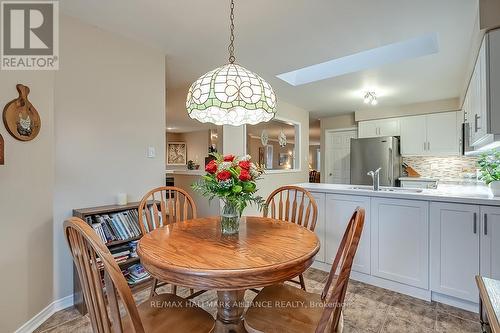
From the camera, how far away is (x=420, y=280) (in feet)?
7.24

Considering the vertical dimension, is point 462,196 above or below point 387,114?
→ below

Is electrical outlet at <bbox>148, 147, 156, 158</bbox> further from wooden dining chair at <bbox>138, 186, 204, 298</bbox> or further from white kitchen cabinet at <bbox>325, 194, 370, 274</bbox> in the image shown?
white kitchen cabinet at <bbox>325, 194, 370, 274</bbox>

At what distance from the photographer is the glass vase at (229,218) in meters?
1.45

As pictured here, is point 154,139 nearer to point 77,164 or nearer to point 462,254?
point 77,164

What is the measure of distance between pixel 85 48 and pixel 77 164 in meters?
1.00

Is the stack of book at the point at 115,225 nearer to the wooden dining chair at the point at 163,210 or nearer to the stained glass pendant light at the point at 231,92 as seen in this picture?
the wooden dining chair at the point at 163,210

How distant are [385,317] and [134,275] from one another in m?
2.14

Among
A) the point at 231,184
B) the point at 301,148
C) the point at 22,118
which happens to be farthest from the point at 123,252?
the point at 301,148

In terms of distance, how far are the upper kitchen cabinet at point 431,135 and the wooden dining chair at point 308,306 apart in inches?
183

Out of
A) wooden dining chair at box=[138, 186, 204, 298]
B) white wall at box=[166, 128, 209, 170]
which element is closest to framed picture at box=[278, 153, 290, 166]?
white wall at box=[166, 128, 209, 170]

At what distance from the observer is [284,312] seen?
1220mm

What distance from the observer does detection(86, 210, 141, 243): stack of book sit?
2.09m

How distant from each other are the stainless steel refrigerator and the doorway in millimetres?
698

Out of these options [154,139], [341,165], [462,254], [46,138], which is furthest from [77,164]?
[341,165]
